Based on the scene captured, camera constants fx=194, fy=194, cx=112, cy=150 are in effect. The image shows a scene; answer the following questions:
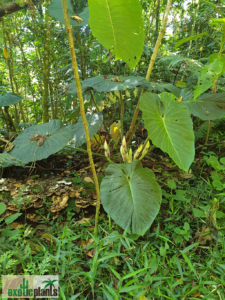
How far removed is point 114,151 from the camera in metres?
1.99

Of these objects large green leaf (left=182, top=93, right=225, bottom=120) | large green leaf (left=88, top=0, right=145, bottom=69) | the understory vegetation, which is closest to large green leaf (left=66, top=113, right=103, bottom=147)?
the understory vegetation

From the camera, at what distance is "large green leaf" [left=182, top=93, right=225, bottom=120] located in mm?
1462

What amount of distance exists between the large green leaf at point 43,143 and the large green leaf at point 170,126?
0.62 meters

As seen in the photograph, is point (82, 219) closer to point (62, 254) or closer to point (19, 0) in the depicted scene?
point (62, 254)

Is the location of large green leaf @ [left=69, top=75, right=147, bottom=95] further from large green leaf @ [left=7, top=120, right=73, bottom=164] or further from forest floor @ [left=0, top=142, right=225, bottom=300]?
forest floor @ [left=0, top=142, right=225, bottom=300]

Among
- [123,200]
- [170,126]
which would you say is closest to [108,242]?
[123,200]

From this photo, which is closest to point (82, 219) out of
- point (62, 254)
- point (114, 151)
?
point (62, 254)

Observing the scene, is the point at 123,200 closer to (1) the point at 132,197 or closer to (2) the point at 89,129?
(1) the point at 132,197

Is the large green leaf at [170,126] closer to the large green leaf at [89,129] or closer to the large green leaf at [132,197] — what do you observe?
the large green leaf at [132,197]

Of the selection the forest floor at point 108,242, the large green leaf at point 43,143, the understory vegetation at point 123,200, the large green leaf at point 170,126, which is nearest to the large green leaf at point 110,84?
the understory vegetation at point 123,200

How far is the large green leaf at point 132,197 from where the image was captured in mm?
1002

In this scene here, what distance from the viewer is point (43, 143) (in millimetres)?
1460

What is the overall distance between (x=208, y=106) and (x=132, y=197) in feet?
3.21

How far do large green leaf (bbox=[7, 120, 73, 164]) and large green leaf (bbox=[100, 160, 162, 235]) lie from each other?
441 millimetres
